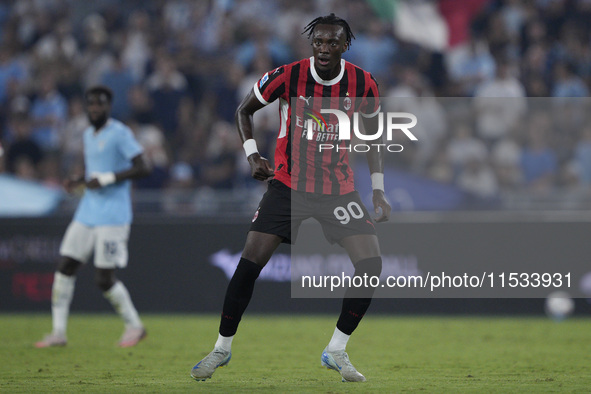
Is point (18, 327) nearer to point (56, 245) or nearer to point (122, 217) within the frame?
point (56, 245)

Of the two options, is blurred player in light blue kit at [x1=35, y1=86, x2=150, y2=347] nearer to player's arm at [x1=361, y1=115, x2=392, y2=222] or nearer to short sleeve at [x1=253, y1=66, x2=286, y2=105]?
short sleeve at [x1=253, y1=66, x2=286, y2=105]

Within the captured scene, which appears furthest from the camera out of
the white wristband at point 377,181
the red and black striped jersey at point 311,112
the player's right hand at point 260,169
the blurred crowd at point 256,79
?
the blurred crowd at point 256,79

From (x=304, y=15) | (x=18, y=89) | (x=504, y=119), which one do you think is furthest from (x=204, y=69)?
(x=504, y=119)

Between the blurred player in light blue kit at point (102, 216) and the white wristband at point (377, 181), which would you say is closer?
the white wristband at point (377, 181)

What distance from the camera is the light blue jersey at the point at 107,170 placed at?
845 centimetres

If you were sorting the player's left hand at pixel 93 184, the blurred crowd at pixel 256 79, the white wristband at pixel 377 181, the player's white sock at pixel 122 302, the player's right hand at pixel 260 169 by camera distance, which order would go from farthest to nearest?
the blurred crowd at pixel 256 79
the player's white sock at pixel 122 302
the player's left hand at pixel 93 184
the white wristband at pixel 377 181
the player's right hand at pixel 260 169

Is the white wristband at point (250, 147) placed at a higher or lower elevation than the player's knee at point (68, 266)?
higher

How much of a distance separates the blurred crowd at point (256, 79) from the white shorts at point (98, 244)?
11.3 feet

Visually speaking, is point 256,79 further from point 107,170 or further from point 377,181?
point 377,181

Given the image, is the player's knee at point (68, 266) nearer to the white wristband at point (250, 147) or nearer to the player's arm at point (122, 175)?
the player's arm at point (122, 175)

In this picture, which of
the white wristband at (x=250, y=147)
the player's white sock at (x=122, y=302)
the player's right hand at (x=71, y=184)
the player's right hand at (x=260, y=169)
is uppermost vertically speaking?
the white wristband at (x=250, y=147)

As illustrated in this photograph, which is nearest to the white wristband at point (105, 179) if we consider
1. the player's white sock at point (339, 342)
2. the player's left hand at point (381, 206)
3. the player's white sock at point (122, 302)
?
the player's white sock at point (122, 302)

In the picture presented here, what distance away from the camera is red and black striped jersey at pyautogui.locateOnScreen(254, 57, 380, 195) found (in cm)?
593

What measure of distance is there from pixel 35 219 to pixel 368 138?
644cm
